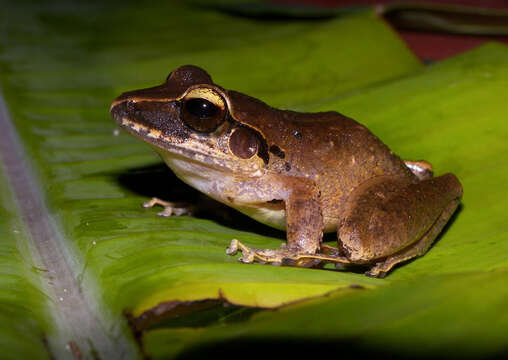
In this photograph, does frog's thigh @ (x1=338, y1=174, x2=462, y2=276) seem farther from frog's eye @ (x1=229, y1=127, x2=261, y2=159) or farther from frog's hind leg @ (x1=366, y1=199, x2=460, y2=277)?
frog's eye @ (x1=229, y1=127, x2=261, y2=159)

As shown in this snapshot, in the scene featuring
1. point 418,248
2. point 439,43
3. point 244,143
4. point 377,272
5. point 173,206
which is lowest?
point 377,272

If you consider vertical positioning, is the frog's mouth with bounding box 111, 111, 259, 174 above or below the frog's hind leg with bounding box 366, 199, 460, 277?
above

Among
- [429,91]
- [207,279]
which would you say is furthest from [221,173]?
[429,91]

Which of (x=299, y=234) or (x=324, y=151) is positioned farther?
(x=324, y=151)

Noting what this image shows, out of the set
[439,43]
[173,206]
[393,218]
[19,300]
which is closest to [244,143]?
[173,206]

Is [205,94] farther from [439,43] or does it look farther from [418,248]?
[439,43]

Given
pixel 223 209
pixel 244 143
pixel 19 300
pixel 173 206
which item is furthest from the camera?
pixel 223 209

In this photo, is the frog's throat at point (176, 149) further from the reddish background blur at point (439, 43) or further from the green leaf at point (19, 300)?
the reddish background blur at point (439, 43)

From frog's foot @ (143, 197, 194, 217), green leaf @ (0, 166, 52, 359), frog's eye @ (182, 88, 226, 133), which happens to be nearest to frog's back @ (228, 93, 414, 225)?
frog's eye @ (182, 88, 226, 133)
